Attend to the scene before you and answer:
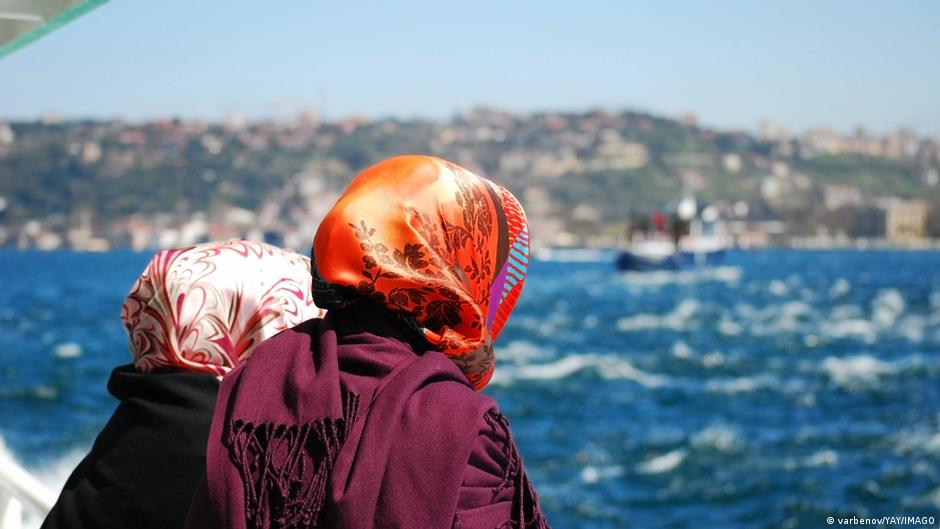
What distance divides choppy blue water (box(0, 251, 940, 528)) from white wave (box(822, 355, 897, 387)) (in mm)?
83

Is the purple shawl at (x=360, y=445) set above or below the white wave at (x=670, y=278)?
above

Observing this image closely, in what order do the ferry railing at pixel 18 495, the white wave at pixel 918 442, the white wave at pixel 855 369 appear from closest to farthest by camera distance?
the ferry railing at pixel 18 495 < the white wave at pixel 918 442 < the white wave at pixel 855 369

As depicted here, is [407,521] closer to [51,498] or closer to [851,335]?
[51,498]

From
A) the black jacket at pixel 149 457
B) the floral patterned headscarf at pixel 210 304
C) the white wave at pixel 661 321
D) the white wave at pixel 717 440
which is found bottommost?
the white wave at pixel 661 321

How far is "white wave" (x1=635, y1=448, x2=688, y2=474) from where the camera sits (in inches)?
517

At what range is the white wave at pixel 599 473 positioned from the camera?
505 inches

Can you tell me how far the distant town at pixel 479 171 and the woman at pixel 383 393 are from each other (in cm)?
5947

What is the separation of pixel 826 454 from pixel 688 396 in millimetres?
5156

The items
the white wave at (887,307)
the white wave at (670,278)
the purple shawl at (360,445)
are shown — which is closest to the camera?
the purple shawl at (360,445)

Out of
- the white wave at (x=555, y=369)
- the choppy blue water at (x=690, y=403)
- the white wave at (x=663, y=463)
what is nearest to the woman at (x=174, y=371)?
the choppy blue water at (x=690, y=403)

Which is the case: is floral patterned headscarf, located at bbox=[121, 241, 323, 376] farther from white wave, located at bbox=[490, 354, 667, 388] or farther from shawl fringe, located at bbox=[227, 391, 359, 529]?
white wave, located at bbox=[490, 354, 667, 388]

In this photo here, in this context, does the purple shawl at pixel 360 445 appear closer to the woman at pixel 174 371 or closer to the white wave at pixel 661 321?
the woman at pixel 174 371

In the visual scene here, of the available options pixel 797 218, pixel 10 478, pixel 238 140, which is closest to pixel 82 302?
pixel 238 140

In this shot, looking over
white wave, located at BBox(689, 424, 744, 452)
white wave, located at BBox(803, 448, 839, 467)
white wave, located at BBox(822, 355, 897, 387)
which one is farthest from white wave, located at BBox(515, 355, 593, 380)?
white wave, located at BBox(803, 448, 839, 467)
